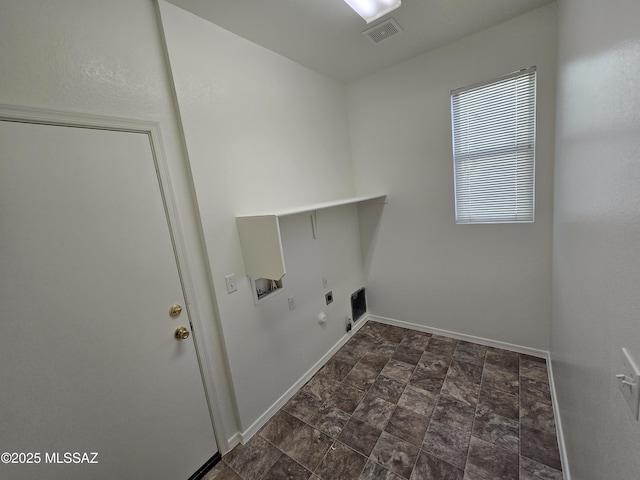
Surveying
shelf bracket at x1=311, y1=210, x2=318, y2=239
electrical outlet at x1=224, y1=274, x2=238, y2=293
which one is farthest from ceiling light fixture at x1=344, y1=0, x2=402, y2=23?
electrical outlet at x1=224, y1=274, x2=238, y2=293

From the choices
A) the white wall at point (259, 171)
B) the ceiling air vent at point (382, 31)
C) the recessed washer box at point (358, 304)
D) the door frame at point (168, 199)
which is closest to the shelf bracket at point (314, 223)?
the white wall at point (259, 171)

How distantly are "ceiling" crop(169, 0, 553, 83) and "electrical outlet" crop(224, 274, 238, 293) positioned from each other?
1.58 meters

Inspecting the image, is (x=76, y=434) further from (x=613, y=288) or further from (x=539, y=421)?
(x=539, y=421)

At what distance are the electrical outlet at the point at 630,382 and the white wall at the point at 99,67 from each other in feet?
5.83

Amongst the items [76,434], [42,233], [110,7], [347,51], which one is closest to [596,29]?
[347,51]

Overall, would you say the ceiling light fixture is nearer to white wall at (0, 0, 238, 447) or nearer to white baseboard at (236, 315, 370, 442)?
white wall at (0, 0, 238, 447)

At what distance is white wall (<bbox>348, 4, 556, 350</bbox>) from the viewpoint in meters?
1.98

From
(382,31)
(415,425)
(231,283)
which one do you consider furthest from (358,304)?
(382,31)

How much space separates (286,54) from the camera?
2064 mm

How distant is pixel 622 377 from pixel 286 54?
8.39 feet

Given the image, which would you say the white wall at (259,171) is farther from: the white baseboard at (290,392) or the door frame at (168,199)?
the door frame at (168,199)

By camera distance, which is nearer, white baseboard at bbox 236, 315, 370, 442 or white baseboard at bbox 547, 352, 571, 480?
white baseboard at bbox 547, 352, 571, 480

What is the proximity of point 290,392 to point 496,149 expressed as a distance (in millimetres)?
2691

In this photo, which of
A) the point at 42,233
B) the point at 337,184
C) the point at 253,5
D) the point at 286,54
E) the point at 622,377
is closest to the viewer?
the point at 622,377
